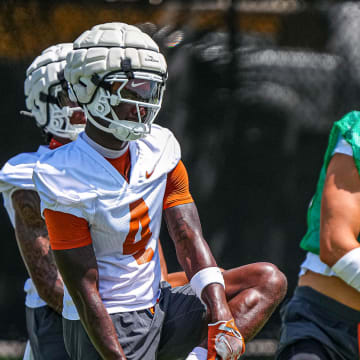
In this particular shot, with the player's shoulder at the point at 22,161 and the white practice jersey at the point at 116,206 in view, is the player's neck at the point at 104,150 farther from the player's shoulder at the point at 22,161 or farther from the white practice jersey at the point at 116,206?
the player's shoulder at the point at 22,161

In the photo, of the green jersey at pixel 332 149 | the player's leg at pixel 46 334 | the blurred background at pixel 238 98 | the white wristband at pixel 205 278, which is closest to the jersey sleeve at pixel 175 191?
the white wristband at pixel 205 278

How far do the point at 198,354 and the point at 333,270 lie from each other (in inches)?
27.3

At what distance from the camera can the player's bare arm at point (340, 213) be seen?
9.09 feet

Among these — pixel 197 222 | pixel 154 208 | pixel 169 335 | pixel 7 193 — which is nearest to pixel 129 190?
pixel 154 208

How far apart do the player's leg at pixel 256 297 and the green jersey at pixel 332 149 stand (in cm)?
54

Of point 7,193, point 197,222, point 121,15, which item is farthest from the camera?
point 121,15

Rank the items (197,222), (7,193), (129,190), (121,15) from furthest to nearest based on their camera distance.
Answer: (121,15) → (7,193) → (197,222) → (129,190)

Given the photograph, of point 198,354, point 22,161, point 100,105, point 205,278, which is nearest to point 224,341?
point 198,354

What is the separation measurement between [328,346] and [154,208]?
0.90m

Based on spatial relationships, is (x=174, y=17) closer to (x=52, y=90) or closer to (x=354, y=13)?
(x=354, y=13)

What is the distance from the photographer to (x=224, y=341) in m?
2.38

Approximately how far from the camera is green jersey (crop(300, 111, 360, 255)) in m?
2.84

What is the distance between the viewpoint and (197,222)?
2.73m

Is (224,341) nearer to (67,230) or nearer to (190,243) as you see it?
(190,243)
